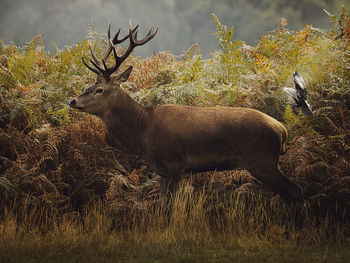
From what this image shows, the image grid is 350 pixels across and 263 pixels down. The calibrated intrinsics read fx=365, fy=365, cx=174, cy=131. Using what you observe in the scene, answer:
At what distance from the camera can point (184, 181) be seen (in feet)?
14.9

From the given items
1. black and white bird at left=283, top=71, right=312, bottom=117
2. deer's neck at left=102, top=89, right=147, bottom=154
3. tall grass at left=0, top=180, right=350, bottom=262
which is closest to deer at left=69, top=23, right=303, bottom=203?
deer's neck at left=102, top=89, right=147, bottom=154

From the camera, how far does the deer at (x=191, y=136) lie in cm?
411

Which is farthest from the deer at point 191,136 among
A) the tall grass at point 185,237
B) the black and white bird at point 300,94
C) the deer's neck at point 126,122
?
the black and white bird at point 300,94

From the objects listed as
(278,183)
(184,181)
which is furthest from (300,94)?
(184,181)

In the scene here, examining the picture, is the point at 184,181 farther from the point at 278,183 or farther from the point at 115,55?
the point at 115,55

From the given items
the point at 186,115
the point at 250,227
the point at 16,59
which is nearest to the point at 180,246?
Result: the point at 250,227

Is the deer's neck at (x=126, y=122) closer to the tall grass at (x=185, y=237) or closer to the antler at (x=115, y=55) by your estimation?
the antler at (x=115, y=55)

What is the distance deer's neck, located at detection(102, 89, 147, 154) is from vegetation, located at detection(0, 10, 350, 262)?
1.94ft

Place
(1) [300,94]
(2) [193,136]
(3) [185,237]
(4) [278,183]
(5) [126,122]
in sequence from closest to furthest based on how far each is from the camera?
(3) [185,237]
(4) [278,183]
(2) [193,136]
(1) [300,94]
(5) [126,122]

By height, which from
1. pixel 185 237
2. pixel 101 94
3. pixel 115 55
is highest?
pixel 115 55

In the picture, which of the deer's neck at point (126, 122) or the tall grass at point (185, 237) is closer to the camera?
the tall grass at point (185, 237)

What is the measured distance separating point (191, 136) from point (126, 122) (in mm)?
869

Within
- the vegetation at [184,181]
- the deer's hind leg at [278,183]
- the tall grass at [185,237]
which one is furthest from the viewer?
the deer's hind leg at [278,183]

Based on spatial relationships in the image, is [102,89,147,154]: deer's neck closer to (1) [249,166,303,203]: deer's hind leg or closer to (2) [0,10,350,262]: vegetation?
(2) [0,10,350,262]: vegetation
